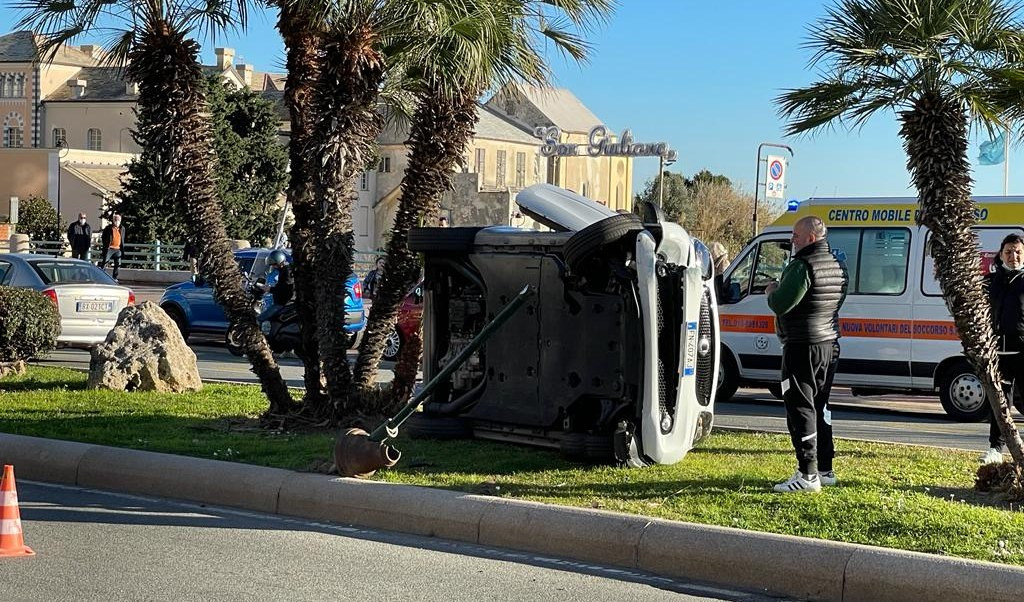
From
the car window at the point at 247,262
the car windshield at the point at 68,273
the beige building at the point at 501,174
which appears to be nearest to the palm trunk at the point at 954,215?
the car windshield at the point at 68,273

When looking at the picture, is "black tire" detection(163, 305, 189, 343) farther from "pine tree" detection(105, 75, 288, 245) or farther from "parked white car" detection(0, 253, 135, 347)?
"pine tree" detection(105, 75, 288, 245)

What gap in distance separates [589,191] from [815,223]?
8605cm

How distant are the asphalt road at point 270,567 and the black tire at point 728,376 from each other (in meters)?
9.09

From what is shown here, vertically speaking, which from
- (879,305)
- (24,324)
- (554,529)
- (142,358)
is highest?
(879,305)

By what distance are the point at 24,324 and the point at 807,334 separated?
31.8 ft

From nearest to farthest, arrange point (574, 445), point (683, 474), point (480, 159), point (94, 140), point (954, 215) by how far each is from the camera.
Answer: point (954, 215) → point (683, 474) → point (574, 445) → point (480, 159) → point (94, 140)

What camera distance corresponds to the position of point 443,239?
1036 cm

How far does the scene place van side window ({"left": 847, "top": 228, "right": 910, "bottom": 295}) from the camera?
15.7 m

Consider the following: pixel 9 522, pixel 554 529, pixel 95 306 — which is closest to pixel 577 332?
pixel 554 529

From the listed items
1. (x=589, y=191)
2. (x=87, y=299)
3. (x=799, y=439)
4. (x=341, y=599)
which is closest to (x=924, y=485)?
(x=799, y=439)

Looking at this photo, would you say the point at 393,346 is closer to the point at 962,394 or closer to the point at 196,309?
the point at 196,309

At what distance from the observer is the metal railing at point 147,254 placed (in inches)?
1714

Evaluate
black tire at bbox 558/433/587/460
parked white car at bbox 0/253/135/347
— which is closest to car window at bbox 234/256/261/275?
parked white car at bbox 0/253/135/347

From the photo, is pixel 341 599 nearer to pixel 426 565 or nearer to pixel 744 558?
pixel 426 565
